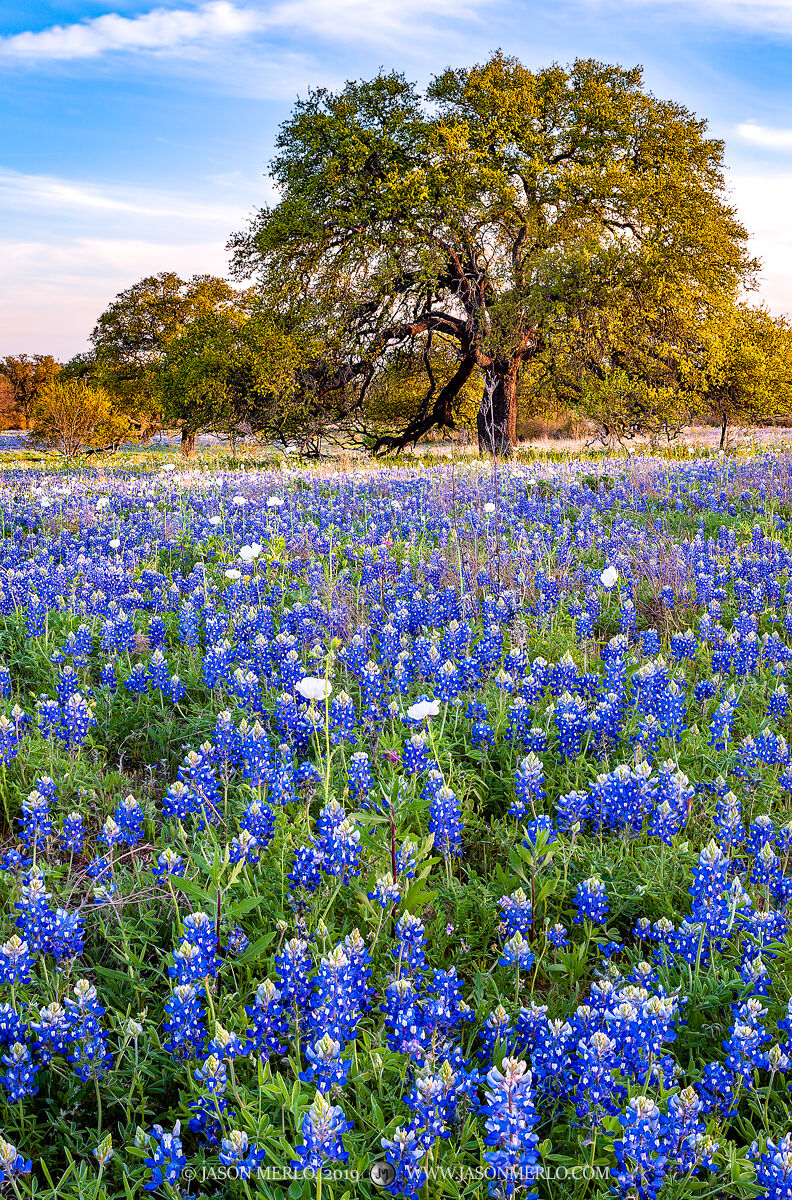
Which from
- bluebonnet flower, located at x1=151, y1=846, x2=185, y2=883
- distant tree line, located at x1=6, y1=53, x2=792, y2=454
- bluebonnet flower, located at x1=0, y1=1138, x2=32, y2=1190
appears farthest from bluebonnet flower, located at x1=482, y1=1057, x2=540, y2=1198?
distant tree line, located at x1=6, y1=53, x2=792, y2=454

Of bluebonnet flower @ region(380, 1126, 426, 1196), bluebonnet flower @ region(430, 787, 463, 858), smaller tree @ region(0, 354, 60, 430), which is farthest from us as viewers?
smaller tree @ region(0, 354, 60, 430)

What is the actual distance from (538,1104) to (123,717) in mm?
2854

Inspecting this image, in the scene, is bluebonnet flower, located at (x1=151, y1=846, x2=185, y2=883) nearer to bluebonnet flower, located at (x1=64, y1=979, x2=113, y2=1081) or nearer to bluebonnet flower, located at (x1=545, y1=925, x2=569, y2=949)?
bluebonnet flower, located at (x1=64, y1=979, x2=113, y2=1081)

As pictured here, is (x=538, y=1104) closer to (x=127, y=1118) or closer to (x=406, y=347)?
(x=127, y=1118)

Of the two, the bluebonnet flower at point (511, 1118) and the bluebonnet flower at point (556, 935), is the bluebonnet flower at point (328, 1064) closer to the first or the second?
the bluebonnet flower at point (511, 1118)

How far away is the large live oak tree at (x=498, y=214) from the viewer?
1933cm

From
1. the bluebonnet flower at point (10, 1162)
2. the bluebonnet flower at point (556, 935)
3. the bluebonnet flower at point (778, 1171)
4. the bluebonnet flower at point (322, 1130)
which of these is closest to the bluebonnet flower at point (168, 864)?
the bluebonnet flower at point (10, 1162)

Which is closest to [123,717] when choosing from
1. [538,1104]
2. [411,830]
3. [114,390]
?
[411,830]

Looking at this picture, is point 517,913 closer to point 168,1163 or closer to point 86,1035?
point 168,1163

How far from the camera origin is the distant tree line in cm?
1945

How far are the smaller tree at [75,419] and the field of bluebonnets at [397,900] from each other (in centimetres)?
2857

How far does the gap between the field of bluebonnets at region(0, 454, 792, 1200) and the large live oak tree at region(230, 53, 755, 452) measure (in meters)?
16.4

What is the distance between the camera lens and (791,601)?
16.1 ft

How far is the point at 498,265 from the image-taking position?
21.6m
